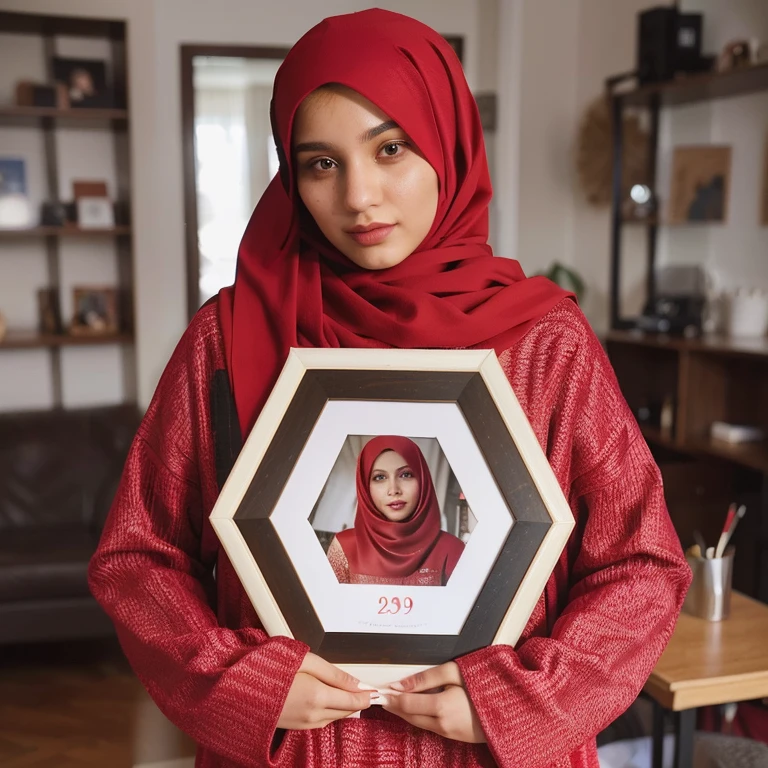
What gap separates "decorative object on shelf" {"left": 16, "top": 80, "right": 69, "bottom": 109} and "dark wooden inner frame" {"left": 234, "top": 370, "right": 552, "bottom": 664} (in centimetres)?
354

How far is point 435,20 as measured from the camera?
4270 mm

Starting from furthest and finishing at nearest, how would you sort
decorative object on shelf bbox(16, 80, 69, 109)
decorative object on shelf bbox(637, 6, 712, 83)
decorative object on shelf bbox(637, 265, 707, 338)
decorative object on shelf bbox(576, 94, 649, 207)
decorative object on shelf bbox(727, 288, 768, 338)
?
1. decorative object on shelf bbox(16, 80, 69, 109)
2. decorative object on shelf bbox(576, 94, 649, 207)
3. decorative object on shelf bbox(637, 265, 707, 338)
4. decorative object on shelf bbox(637, 6, 712, 83)
5. decorative object on shelf bbox(727, 288, 768, 338)

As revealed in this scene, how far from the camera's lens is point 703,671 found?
61.2 inches

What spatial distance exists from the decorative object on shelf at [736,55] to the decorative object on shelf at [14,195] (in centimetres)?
297

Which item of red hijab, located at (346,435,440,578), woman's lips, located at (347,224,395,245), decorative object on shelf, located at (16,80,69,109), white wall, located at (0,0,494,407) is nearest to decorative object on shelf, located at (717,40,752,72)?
white wall, located at (0,0,494,407)

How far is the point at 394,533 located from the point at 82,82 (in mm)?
3710

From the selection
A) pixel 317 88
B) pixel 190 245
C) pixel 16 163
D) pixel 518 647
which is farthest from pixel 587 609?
pixel 16 163

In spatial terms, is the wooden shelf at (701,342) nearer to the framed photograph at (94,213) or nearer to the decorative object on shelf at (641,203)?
the decorative object on shelf at (641,203)

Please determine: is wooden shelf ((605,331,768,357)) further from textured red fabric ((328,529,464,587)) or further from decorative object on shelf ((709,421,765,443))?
textured red fabric ((328,529,464,587))

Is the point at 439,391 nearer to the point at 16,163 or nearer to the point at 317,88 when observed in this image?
the point at 317,88

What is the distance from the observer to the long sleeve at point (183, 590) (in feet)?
2.42

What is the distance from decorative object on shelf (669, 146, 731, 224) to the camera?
11.0 ft

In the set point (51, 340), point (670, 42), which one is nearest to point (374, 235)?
point (670, 42)

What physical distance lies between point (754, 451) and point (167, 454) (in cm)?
238
